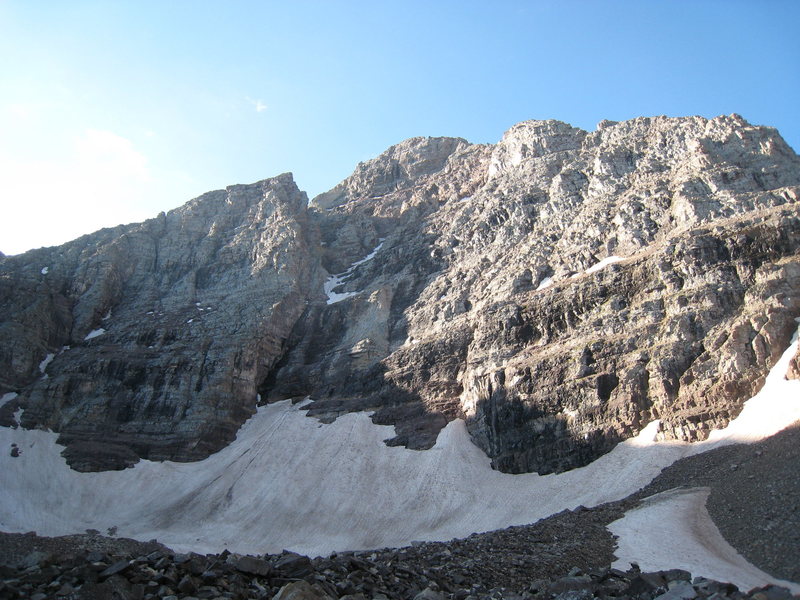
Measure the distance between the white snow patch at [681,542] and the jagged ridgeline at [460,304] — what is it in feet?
41.7

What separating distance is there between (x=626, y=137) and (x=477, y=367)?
43049 mm

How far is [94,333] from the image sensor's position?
278 feet

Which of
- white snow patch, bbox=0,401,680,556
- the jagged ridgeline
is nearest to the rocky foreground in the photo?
white snow patch, bbox=0,401,680,556

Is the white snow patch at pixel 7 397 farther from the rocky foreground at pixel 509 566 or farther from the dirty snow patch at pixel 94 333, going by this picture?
the rocky foreground at pixel 509 566

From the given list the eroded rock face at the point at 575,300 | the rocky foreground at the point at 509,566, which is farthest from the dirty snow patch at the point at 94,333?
the rocky foreground at the point at 509,566

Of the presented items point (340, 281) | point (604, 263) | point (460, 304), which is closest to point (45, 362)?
point (340, 281)

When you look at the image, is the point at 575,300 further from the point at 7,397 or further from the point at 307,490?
the point at 7,397

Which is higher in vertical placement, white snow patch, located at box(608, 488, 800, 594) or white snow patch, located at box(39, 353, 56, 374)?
white snow patch, located at box(39, 353, 56, 374)

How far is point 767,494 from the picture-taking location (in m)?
28.1

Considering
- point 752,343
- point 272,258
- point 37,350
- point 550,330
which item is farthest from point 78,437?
point 752,343

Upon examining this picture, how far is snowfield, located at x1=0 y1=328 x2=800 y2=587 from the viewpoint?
42812 mm

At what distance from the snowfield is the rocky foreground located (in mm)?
3874

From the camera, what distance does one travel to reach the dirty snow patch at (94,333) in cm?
8350

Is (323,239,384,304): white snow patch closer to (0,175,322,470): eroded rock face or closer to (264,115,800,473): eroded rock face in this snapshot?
(264,115,800,473): eroded rock face
